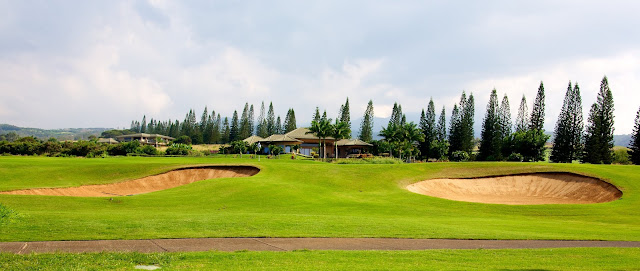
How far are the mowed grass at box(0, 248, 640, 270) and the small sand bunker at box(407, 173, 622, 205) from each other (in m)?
20.9

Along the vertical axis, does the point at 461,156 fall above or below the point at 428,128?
below

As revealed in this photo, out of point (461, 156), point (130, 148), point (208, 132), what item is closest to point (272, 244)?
point (130, 148)

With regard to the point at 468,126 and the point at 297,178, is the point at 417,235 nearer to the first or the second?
the point at 297,178

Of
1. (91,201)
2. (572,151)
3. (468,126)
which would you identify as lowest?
(91,201)

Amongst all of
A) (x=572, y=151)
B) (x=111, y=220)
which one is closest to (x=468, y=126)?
(x=572, y=151)

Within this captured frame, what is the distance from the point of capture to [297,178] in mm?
34469

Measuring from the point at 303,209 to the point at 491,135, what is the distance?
82661 mm

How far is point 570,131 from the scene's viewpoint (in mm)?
82062

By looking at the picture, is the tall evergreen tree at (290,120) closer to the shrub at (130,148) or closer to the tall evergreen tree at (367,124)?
the tall evergreen tree at (367,124)

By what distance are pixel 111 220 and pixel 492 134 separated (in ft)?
306

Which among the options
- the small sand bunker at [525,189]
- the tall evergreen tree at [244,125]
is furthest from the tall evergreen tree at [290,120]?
the small sand bunker at [525,189]

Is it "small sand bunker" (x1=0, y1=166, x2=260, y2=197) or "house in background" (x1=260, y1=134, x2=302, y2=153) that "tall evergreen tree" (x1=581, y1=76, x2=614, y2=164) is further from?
"small sand bunker" (x1=0, y1=166, x2=260, y2=197)

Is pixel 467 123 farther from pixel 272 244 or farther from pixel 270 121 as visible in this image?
pixel 272 244

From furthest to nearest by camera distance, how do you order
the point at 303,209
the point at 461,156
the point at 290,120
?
the point at 290,120 < the point at 461,156 < the point at 303,209
